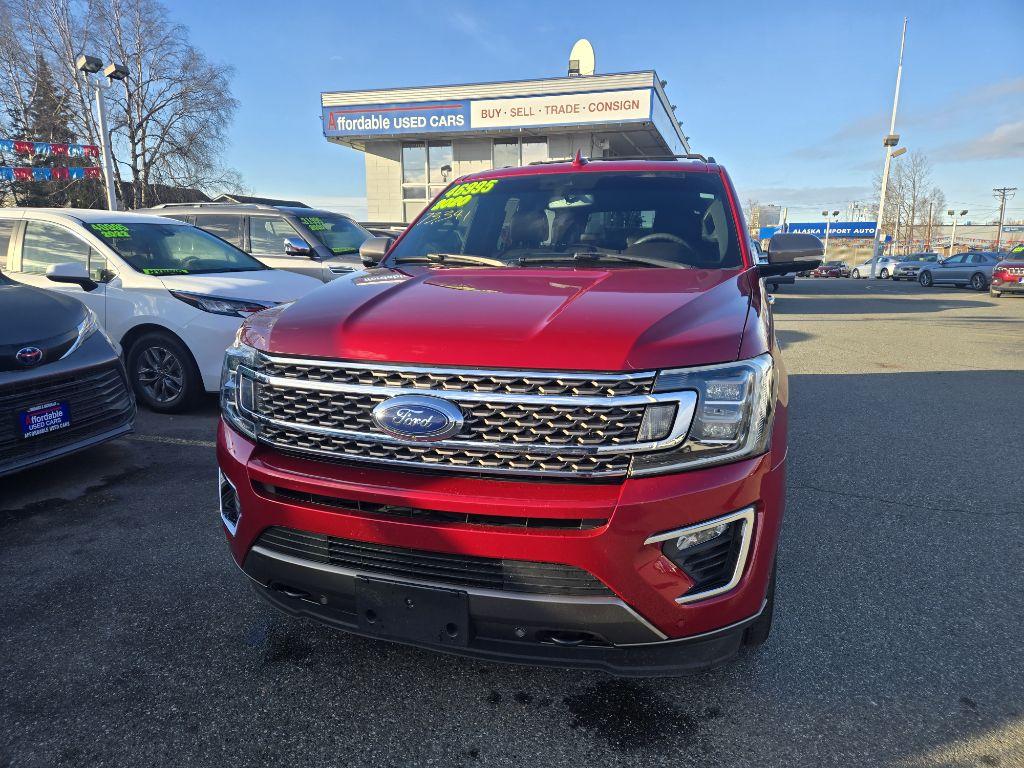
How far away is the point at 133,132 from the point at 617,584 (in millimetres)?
41514

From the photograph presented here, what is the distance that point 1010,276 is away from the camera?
66.9ft

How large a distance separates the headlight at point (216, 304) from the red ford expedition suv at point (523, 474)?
3577 mm

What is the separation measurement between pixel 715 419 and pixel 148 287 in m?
5.25

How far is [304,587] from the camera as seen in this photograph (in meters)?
1.92

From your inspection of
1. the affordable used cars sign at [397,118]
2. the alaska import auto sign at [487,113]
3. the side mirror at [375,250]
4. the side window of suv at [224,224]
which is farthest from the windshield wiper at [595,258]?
the affordable used cars sign at [397,118]

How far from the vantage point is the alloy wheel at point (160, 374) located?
213 inches

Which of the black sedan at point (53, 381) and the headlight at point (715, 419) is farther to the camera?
the black sedan at point (53, 381)

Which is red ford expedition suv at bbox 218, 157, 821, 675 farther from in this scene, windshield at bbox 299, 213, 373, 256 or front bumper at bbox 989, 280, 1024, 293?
front bumper at bbox 989, 280, 1024, 293

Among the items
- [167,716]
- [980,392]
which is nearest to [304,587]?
[167,716]

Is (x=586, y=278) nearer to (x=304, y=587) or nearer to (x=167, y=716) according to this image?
(x=304, y=587)

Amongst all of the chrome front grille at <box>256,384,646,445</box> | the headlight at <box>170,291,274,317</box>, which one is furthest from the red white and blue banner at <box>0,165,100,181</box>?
the chrome front grille at <box>256,384,646,445</box>

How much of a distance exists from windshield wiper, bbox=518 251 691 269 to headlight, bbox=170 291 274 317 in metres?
3.36

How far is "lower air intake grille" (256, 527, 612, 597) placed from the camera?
1666mm

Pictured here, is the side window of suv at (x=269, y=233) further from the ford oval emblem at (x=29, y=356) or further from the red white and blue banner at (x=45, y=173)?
the red white and blue banner at (x=45, y=173)
